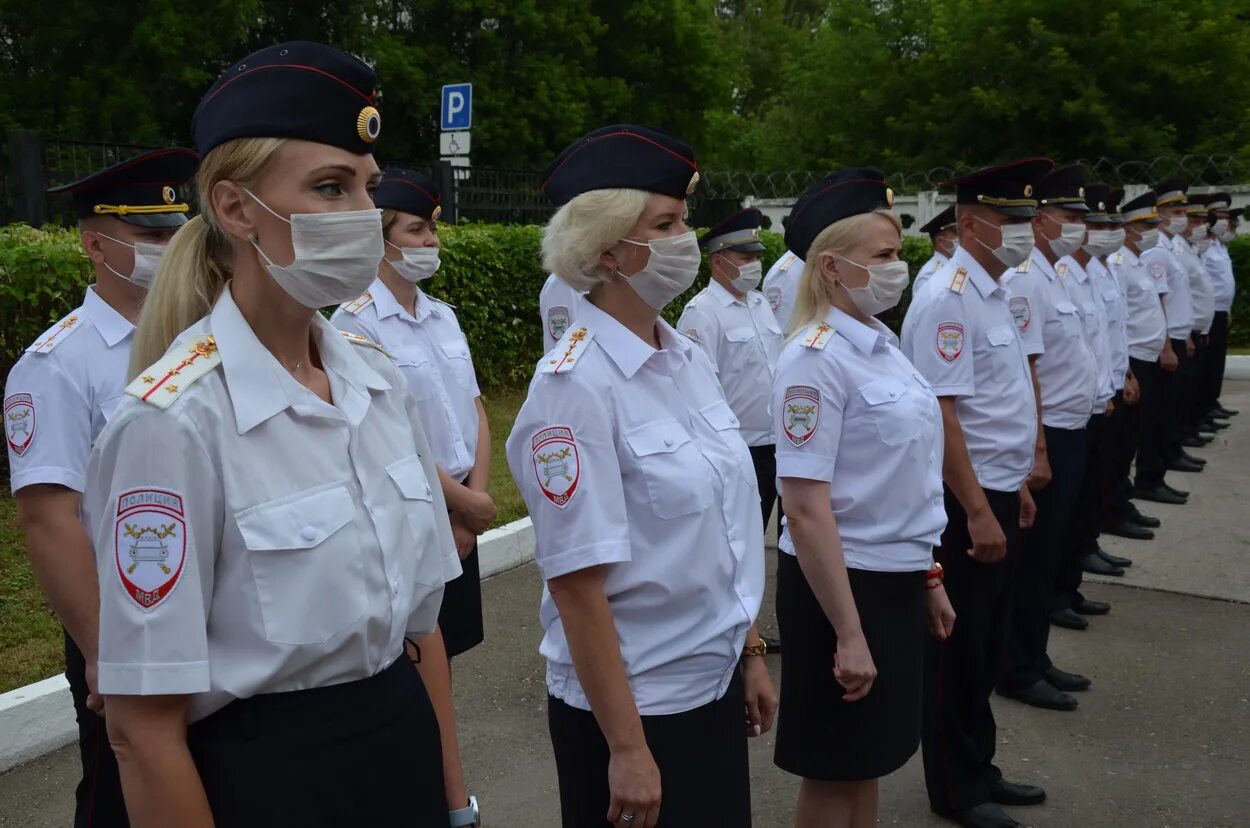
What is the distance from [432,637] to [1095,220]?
6.65 m

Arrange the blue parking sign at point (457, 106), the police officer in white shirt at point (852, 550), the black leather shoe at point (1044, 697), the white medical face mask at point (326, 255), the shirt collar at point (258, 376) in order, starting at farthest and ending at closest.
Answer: the blue parking sign at point (457, 106) < the black leather shoe at point (1044, 697) < the police officer in white shirt at point (852, 550) < the white medical face mask at point (326, 255) < the shirt collar at point (258, 376)

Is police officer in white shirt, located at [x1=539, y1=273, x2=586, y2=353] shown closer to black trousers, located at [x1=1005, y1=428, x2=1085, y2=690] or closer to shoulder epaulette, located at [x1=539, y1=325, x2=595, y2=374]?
black trousers, located at [x1=1005, y1=428, x2=1085, y2=690]

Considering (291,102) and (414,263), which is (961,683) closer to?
(414,263)

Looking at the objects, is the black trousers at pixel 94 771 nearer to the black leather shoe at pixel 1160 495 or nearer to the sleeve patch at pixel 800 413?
the sleeve patch at pixel 800 413

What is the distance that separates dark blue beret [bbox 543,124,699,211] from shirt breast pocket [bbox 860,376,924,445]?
0.88 metres

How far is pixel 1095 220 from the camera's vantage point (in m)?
7.66

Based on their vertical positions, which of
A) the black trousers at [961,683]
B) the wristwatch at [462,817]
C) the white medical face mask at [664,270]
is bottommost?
the black trousers at [961,683]

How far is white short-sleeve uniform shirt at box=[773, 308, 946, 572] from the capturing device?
10.3 feet

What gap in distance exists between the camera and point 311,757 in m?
1.76

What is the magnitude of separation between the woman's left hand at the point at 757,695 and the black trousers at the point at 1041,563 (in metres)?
2.61

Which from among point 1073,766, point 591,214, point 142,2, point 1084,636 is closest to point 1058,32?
point 142,2

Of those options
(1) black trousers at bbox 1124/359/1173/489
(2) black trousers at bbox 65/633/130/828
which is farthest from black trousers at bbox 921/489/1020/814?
(1) black trousers at bbox 1124/359/1173/489

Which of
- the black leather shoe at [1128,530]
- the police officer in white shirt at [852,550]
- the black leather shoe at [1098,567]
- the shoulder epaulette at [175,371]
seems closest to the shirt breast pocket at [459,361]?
the police officer in white shirt at [852,550]

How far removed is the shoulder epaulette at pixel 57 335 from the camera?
9.65 feet
